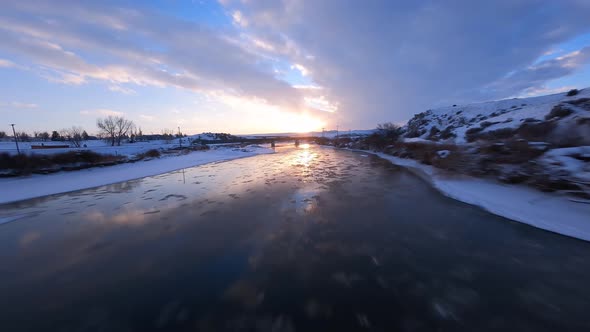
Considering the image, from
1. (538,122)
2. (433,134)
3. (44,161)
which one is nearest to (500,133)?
(538,122)

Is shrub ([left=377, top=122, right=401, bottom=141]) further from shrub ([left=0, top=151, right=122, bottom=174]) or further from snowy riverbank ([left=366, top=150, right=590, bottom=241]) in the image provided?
shrub ([left=0, top=151, right=122, bottom=174])

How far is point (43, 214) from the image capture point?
8.91 m

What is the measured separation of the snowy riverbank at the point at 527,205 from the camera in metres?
6.33

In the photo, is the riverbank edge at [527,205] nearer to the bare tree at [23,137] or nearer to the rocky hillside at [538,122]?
the rocky hillside at [538,122]

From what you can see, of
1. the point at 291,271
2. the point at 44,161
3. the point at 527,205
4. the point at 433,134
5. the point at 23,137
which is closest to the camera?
the point at 291,271

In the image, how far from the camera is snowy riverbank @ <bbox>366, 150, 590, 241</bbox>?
6.33 m

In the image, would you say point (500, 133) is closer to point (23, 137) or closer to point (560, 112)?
point (560, 112)

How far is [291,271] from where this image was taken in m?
4.66

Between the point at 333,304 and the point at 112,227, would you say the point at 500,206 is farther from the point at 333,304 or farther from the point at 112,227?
the point at 112,227

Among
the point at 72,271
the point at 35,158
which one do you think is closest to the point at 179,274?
the point at 72,271

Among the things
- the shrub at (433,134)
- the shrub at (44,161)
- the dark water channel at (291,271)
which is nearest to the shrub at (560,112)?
the shrub at (433,134)

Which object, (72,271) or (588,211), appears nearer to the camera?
(72,271)

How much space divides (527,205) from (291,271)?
9.59m

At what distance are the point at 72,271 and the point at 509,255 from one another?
1084 cm
